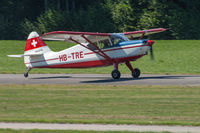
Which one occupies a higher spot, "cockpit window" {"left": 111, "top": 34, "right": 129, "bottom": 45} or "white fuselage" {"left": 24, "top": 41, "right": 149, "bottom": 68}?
"cockpit window" {"left": 111, "top": 34, "right": 129, "bottom": 45}

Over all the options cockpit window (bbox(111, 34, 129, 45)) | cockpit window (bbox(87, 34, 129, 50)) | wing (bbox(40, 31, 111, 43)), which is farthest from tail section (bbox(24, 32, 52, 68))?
cockpit window (bbox(111, 34, 129, 45))

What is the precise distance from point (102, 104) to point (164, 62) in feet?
58.6

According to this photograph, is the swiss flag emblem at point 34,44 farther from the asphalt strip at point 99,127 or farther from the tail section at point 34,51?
the asphalt strip at point 99,127

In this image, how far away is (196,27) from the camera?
155 feet

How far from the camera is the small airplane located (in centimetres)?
2206

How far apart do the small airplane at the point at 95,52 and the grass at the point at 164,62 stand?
4.73 meters

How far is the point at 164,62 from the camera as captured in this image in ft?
103

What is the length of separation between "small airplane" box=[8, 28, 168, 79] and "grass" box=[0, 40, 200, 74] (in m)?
4.73

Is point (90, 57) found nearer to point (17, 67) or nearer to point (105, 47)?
point (105, 47)

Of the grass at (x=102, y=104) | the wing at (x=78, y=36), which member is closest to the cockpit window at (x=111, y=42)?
the wing at (x=78, y=36)

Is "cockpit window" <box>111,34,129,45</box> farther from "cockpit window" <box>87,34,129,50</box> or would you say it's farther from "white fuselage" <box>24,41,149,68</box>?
"white fuselage" <box>24,41,149,68</box>

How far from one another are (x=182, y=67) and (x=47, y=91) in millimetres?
13666

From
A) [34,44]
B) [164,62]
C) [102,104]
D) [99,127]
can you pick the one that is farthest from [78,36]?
[99,127]

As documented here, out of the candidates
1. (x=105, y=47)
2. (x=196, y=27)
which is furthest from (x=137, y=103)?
(x=196, y=27)
